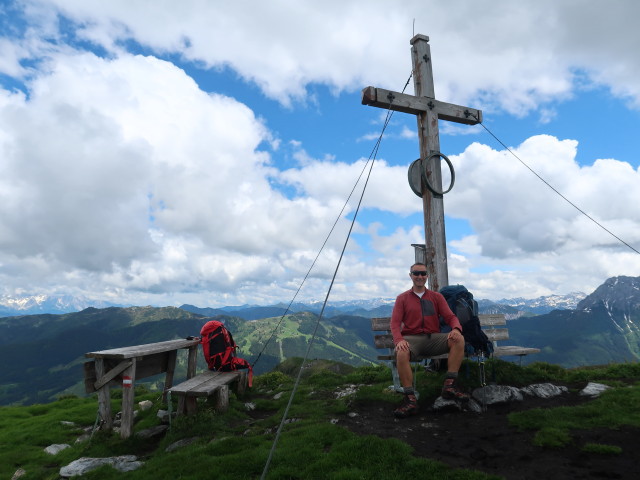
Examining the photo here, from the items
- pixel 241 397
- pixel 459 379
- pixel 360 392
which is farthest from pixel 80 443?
pixel 459 379

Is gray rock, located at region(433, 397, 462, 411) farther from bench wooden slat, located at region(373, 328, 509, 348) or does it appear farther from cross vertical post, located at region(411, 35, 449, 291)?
cross vertical post, located at region(411, 35, 449, 291)

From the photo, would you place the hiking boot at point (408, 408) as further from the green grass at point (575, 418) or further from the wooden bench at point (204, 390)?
the wooden bench at point (204, 390)

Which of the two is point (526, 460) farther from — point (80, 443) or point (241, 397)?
point (80, 443)

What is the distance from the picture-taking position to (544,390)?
31.3 feet

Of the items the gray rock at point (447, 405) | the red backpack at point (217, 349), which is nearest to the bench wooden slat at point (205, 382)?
the red backpack at point (217, 349)

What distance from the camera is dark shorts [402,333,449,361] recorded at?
333 inches

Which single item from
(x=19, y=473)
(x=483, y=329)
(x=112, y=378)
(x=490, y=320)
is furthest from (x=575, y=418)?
(x=19, y=473)

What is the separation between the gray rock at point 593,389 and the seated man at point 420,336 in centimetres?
339

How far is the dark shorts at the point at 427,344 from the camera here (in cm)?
847

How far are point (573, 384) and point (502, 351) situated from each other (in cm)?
273

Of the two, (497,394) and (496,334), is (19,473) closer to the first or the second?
(497,394)

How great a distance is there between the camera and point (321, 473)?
18.4 feet

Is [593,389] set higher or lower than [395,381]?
lower

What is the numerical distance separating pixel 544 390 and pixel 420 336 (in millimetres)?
3732
